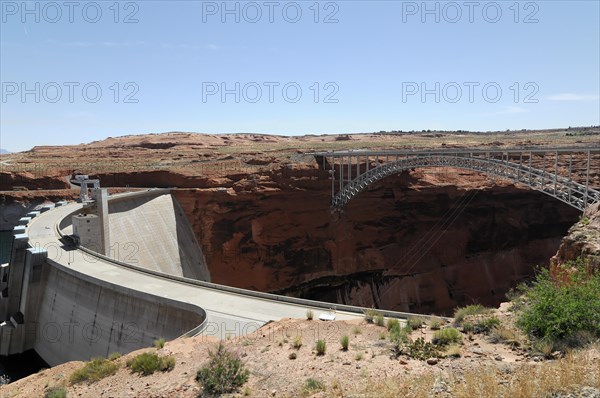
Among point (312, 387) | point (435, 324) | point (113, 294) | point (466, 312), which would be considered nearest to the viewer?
point (312, 387)

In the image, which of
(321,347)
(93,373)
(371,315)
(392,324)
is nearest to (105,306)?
(93,373)

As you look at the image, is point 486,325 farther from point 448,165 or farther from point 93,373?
point 448,165

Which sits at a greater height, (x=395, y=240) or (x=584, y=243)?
(x=584, y=243)

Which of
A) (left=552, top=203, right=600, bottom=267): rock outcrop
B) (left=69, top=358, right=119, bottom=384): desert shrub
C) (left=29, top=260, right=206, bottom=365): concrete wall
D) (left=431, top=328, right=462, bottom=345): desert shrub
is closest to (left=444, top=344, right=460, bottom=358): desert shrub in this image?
(left=431, top=328, right=462, bottom=345): desert shrub

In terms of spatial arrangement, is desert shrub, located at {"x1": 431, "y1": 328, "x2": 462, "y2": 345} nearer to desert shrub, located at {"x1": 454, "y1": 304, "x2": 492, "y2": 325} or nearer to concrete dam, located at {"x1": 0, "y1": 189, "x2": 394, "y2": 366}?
desert shrub, located at {"x1": 454, "y1": 304, "x2": 492, "y2": 325}

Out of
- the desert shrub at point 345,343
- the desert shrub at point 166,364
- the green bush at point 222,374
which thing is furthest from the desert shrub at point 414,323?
the desert shrub at point 166,364

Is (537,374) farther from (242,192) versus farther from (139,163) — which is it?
(139,163)

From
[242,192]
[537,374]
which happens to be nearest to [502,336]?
[537,374]

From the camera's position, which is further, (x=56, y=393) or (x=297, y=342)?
(x=297, y=342)
